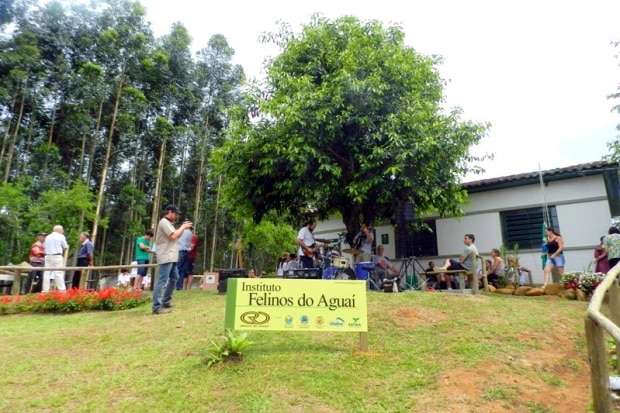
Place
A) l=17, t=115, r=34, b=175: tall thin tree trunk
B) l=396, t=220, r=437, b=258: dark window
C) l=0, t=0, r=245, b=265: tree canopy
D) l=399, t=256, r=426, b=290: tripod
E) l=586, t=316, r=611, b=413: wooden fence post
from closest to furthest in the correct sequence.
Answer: l=586, t=316, r=611, b=413: wooden fence post < l=399, t=256, r=426, b=290: tripod < l=396, t=220, r=437, b=258: dark window < l=0, t=0, r=245, b=265: tree canopy < l=17, t=115, r=34, b=175: tall thin tree trunk

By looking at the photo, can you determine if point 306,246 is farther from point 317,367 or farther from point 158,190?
point 158,190

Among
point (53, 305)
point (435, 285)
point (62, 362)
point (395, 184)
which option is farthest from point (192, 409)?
point (435, 285)

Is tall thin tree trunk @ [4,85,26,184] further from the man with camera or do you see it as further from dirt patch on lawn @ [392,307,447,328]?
dirt patch on lawn @ [392,307,447,328]

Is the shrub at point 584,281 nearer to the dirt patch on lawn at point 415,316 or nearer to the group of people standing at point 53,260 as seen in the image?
the dirt patch on lawn at point 415,316

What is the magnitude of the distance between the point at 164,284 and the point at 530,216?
11.3 m

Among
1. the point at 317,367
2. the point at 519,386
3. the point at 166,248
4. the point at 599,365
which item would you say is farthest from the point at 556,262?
the point at 166,248

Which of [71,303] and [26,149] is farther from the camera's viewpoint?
[26,149]

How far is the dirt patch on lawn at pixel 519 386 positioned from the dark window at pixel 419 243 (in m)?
9.83

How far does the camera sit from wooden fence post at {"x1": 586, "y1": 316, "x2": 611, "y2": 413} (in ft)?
10.9

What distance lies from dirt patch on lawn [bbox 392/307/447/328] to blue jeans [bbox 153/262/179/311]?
3.93 m

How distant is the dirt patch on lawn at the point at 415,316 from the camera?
6.28 metres

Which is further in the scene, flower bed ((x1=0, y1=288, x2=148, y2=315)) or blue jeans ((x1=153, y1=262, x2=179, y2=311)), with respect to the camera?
flower bed ((x1=0, y1=288, x2=148, y2=315))

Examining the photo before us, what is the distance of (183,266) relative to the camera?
11.6m

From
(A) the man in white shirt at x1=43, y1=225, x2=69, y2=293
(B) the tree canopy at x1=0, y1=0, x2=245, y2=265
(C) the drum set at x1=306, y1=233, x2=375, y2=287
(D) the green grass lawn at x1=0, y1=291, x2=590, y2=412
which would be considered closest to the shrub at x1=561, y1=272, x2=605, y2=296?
(D) the green grass lawn at x1=0, y1=291, x2=590, y2=412
